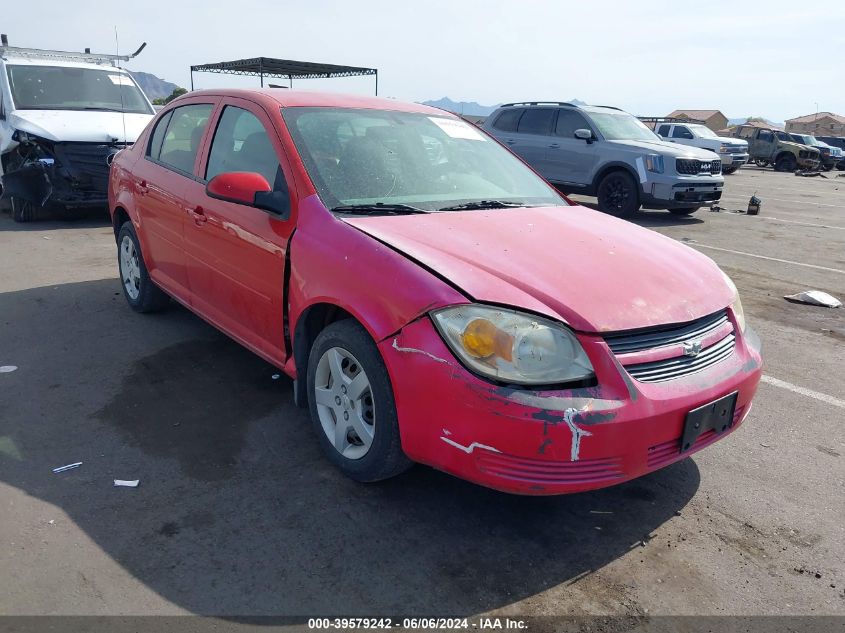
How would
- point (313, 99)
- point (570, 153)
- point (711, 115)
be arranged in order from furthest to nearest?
point (711, 115) < point (570, 153) < point (313, 99)

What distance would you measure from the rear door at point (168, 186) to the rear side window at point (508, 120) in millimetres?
9249

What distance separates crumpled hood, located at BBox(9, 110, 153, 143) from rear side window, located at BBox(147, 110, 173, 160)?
12.8 ft

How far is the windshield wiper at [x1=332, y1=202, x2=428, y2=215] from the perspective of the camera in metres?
3.14

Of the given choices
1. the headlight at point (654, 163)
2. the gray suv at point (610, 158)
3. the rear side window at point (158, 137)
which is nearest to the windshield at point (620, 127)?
the gray suv at point (610, 158)

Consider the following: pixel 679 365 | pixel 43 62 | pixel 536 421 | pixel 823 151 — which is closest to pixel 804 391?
pixel 679 365

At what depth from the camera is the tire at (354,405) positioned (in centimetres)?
269

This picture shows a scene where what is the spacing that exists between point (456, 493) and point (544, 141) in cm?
1054

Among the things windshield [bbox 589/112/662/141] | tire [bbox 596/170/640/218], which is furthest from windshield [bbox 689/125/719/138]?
tire [bbox 596/170/640/218]

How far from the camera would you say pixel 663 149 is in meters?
11.4

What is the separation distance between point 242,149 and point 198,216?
1.70ft

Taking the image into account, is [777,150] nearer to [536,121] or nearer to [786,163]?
[786,163]

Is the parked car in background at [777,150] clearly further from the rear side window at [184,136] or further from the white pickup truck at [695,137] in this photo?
the rear side window at [184,136]

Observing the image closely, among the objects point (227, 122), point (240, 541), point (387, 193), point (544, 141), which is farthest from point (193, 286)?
point (544, 141)

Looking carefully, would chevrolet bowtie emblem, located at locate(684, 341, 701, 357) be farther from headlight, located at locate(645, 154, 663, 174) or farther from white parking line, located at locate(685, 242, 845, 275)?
headlight, located at locate(645, 154, 663, 174)
